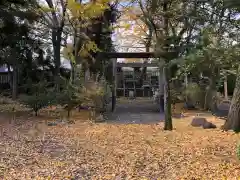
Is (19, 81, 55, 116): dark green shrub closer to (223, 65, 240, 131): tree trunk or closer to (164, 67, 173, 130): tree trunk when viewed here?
(164, 67, 173, 130): tree trunk

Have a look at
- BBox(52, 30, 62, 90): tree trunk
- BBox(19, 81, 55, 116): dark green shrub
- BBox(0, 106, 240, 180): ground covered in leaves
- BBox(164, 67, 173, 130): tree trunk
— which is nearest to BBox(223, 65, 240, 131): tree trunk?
BBox(0, 106, 240, 180): ground covered in leaves

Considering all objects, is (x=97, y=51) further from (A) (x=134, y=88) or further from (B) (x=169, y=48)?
(A) (x=134, y=88)

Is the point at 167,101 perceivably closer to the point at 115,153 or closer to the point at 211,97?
the point at 115,153

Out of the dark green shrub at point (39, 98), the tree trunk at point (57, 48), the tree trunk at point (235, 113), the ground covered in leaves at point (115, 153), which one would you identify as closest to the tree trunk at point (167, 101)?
the ground covered in leaves at point (115, 153)

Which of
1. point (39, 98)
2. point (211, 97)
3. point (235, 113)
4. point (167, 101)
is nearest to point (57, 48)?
point (39, 98)

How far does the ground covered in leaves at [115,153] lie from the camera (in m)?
4.51

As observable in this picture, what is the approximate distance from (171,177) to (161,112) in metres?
9.53

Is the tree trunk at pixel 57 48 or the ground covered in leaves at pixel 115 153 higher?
the tree trunk at pixel 57 48

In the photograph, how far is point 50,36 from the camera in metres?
20.8

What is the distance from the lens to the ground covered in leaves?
177 inches

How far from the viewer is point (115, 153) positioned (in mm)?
5820

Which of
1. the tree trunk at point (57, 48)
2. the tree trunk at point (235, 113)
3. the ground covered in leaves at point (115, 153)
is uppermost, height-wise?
the tree trunk at point (57, 48)

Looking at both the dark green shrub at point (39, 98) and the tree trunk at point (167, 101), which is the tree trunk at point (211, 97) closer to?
the tree trunk at point (167, 101)

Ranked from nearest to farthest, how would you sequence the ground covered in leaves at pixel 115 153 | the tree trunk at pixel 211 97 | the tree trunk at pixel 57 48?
1. the ground covered in leaves at pixel 115 153
2. the tree trunk at pixel 211 97
3. the tree trunk at pixel 57 48
